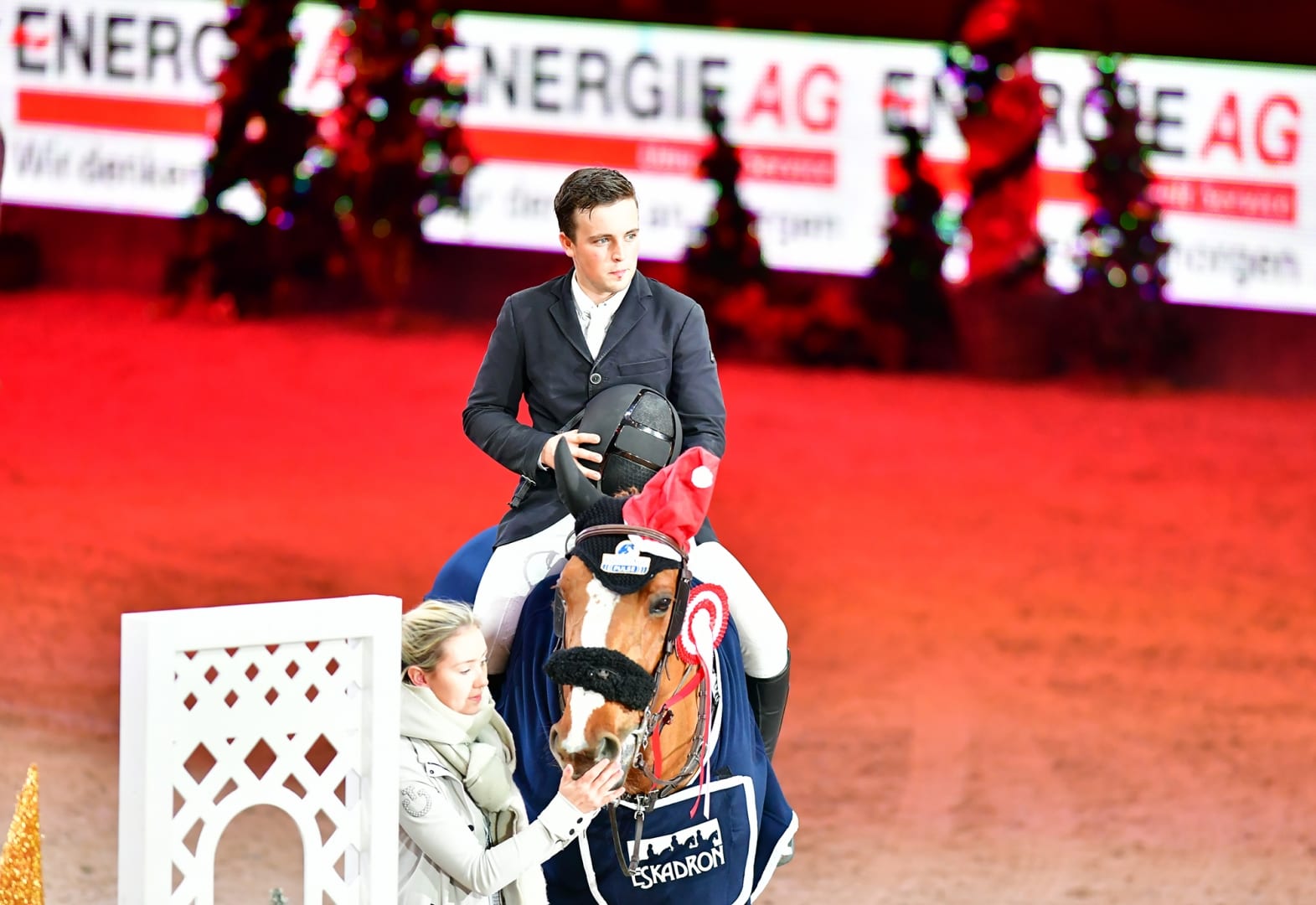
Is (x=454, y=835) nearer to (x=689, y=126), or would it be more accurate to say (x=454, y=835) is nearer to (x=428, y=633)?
(x=428, y=633)

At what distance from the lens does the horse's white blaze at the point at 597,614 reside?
265 cm

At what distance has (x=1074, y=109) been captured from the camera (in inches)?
385

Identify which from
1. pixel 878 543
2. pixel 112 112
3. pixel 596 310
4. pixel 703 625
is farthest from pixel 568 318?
pixel 112 112

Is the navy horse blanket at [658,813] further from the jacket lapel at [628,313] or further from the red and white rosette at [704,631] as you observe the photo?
the jacket lapel at [628,313]

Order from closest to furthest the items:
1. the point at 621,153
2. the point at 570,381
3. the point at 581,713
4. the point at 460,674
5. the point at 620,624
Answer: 1. the point at 581,713
2. the point at 620,624
3. the point at 460,674
4. the point at 570,381
5. the point at 621,153

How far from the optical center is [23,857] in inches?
132

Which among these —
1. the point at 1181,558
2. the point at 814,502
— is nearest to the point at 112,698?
the point at 814,502

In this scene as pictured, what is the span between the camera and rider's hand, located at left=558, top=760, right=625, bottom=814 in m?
2.62

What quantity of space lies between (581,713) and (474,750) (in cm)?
32

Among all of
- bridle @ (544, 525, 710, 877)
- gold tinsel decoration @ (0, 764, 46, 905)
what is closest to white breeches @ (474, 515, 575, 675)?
bridle @ (544, 525, 710, 877)

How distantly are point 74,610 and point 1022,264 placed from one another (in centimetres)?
581

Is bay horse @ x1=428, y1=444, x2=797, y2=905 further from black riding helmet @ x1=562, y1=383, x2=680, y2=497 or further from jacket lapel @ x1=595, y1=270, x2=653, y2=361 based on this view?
jacket lapel @ x1=595, y1=270, x2=653, y2=361

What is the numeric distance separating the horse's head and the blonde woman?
0.41ft

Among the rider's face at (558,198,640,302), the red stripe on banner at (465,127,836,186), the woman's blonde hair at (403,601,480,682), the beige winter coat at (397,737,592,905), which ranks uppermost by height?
the red stripe on banner at (465,127,836,186)
